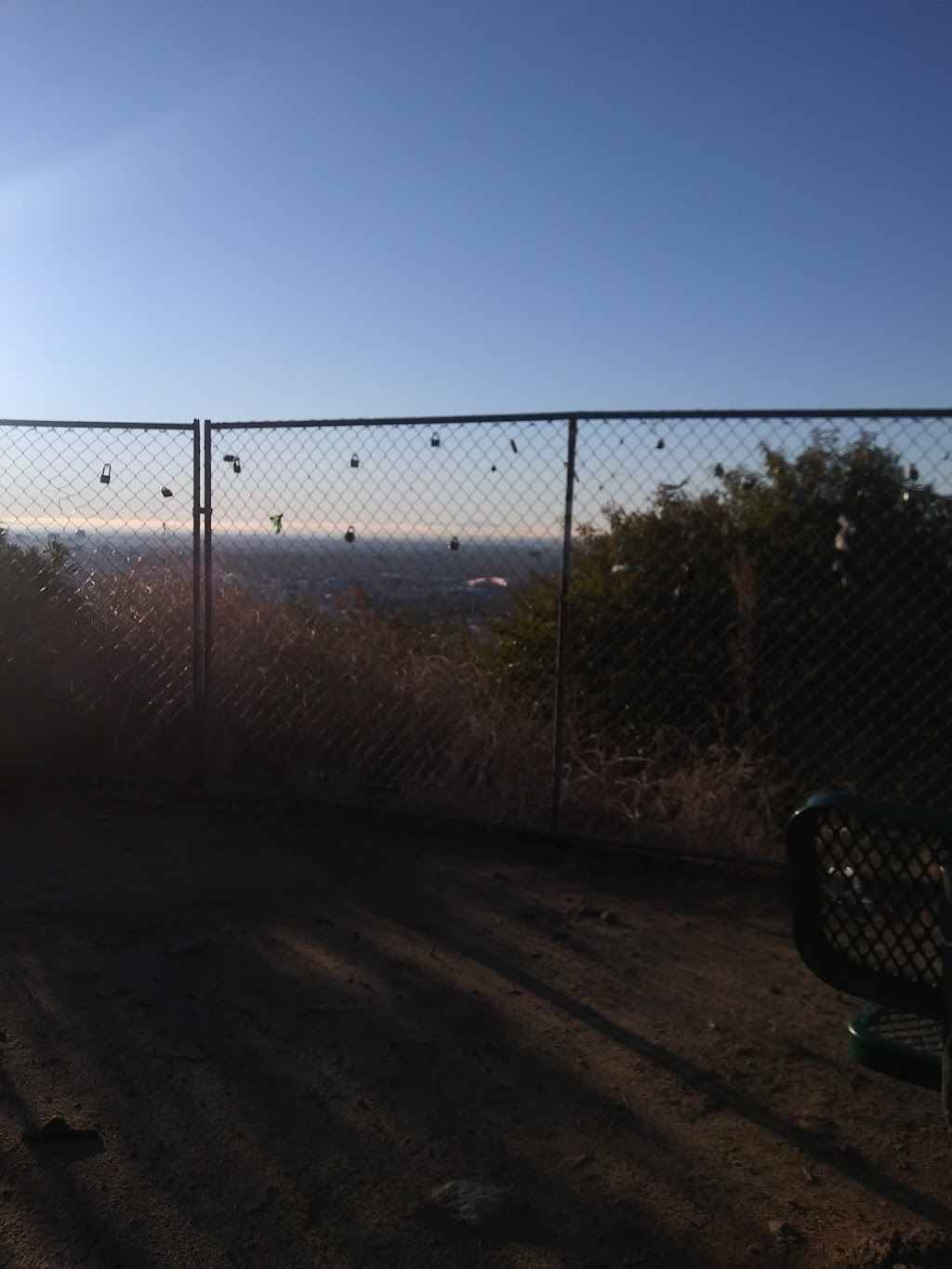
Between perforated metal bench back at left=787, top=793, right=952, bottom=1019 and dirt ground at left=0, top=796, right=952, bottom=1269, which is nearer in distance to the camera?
perforated metal bench back at left=787, top=793, right=952, bottom=1019

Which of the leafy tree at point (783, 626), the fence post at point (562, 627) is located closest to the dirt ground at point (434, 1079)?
the fence post at point (562, 627)

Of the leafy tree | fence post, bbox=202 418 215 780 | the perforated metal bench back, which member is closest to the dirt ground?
the perforated metal bench back

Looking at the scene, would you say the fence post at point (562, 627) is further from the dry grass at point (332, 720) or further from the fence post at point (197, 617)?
the fence post at point (197, 617)

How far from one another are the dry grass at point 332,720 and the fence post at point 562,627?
1.02ft

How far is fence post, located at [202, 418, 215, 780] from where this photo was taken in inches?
227

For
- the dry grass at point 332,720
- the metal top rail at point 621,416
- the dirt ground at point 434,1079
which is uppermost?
the metal top rail at point 621,416

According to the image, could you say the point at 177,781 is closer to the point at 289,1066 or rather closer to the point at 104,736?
the point at 104,736

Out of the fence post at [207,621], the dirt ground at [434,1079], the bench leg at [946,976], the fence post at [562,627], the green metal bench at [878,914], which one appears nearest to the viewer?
the bench leg at [946,976]

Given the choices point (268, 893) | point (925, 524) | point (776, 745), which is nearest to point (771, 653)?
point (776, 745)

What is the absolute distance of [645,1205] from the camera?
2.71 metres

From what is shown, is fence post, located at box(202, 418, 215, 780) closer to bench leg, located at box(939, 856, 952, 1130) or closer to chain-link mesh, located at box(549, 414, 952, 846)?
chain-link mesh, located at box(549, 414, 952, 846)

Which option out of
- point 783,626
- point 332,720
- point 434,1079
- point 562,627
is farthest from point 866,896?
point 332,720

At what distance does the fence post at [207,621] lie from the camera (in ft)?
18.9

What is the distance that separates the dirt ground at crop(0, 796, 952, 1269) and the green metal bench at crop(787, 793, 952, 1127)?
2.29 feet
